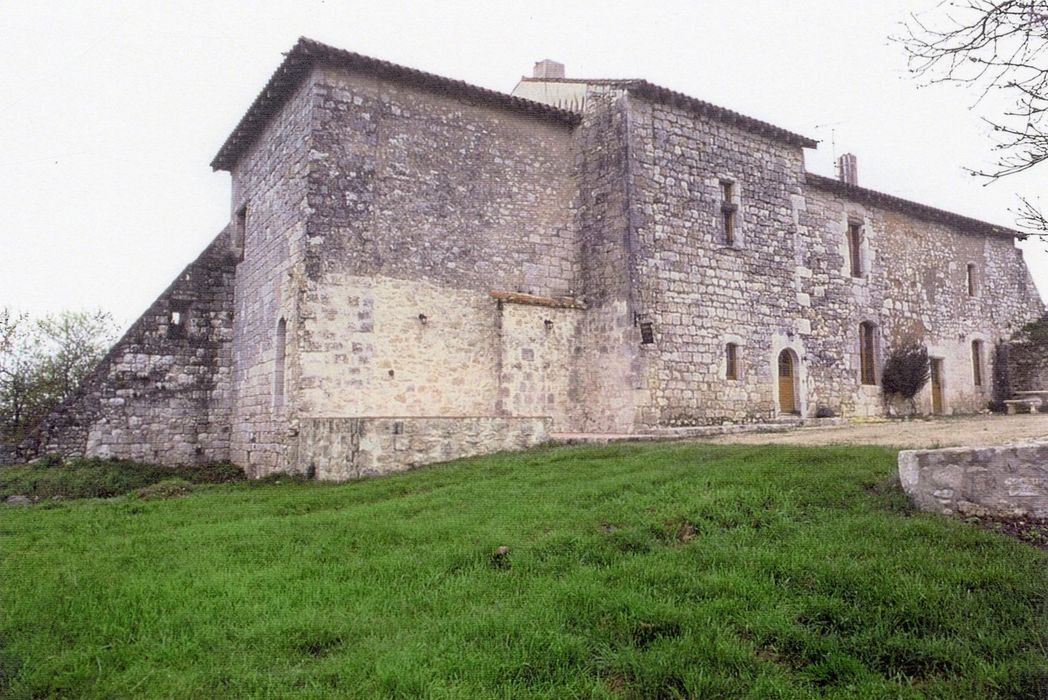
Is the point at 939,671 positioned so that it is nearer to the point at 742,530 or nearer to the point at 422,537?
the point at 742,530

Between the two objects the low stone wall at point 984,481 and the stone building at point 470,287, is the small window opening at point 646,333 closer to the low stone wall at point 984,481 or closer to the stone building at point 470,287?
the stone building at point 470,287

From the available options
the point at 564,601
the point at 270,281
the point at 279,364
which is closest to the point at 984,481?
the point at 564,601

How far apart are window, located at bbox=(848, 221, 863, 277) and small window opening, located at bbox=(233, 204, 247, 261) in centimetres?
1529

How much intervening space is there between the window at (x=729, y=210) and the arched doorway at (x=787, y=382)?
295cm

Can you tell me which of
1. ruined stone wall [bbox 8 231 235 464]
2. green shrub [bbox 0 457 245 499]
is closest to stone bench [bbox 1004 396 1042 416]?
green shrub [bbox 0 457 245 499]

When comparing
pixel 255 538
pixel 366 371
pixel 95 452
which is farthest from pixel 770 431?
pixel 95 452

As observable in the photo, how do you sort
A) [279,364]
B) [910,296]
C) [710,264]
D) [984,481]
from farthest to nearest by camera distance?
[910,296], [710,264], [279,364], [984,481]

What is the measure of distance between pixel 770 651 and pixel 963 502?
2808 millimetres

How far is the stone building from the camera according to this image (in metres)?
12.9

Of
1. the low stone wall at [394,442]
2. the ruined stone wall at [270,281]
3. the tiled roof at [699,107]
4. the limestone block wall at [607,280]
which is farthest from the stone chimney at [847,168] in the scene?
the ruined stone wall at [270,281]

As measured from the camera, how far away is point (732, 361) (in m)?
15.7

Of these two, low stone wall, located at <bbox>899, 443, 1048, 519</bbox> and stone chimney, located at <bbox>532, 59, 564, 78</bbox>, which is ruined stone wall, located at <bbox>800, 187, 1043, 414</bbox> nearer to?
stone chimney, located at <bbox>532, 59, 564, 78</bbox>

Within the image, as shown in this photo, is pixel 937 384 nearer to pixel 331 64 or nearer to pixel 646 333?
pixel 646 333

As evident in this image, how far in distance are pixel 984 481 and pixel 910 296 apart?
16959 millimetres
